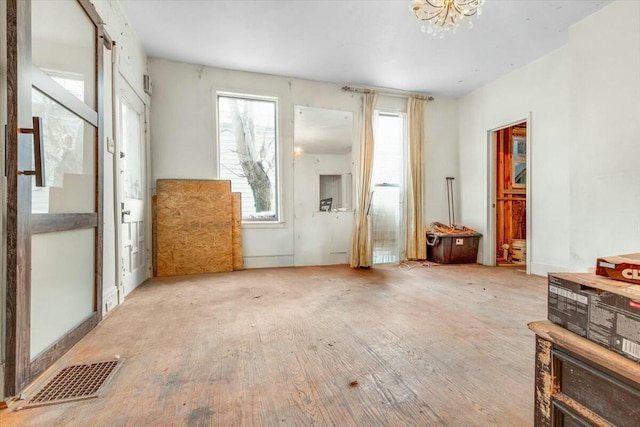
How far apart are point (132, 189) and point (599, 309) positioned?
4.27 metres

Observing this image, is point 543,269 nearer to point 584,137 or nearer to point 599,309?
point 584,137

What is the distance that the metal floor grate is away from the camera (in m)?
1.47

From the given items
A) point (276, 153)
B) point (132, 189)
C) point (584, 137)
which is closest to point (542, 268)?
point (584, 137)

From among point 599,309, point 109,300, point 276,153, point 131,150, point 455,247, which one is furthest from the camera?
point 455,247

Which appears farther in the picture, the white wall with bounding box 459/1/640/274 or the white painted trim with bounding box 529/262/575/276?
the white painted trim with bounding box 529/262/575/276

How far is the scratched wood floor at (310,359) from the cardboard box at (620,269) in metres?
0.85

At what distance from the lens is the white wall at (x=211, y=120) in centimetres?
443

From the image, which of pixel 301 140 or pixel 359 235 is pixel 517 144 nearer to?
pixel 359 235

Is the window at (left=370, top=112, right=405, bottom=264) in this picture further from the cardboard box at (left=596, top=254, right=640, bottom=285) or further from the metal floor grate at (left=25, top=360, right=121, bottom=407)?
the cardboard box at (left=596, top=254, right=640, bottom=285)

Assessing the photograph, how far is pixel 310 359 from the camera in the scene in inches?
72.7

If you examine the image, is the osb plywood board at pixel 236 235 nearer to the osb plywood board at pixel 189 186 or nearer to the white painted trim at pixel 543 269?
the osb plywood board at pixel 189 186

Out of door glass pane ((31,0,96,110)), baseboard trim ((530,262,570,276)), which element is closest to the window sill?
door glass pane ((31,0,96,110))

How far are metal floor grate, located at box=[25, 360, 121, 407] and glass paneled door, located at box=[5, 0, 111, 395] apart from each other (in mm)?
110

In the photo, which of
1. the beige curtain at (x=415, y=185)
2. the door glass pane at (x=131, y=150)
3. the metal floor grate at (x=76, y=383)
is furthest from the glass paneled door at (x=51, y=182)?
the beige curtain at (x=415, y=185)
